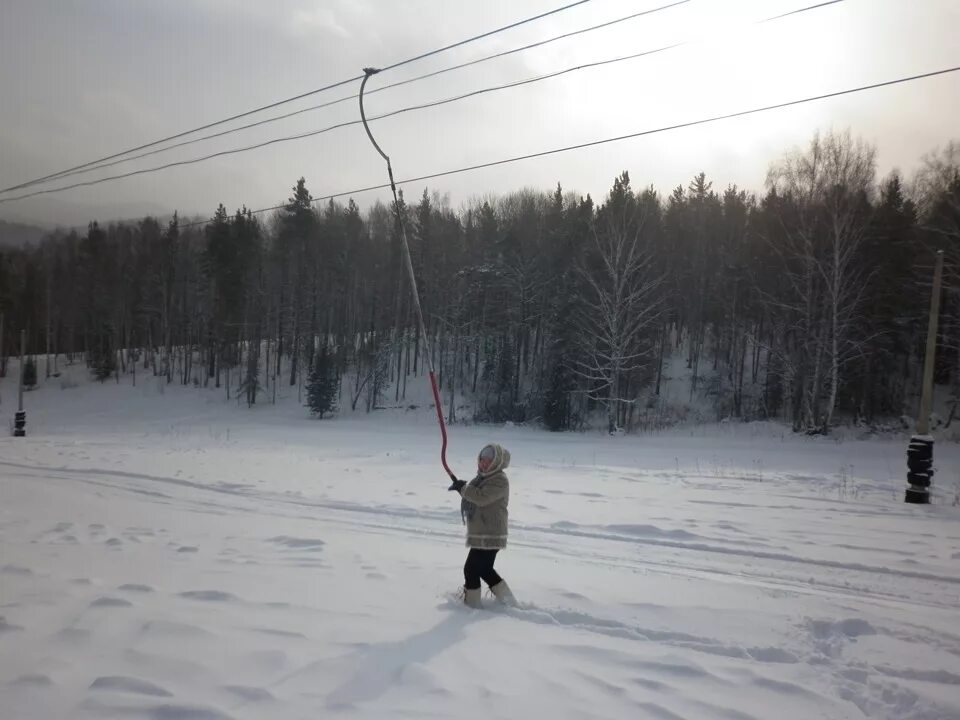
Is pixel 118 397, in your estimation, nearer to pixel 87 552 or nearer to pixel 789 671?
pixel 87 552

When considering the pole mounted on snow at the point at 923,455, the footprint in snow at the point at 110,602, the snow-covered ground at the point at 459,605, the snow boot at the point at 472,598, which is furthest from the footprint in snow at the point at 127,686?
the pole mounted on snow at the point at 923,455

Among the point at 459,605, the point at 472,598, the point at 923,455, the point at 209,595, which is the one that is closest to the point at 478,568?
the point at 472,598

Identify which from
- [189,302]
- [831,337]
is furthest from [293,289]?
[831,337]

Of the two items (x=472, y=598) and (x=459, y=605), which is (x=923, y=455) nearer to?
(x=472, y=598)

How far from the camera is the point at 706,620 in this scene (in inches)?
198

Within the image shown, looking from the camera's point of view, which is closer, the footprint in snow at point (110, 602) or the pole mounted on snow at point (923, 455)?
the footprint in snow at point (110, 602)

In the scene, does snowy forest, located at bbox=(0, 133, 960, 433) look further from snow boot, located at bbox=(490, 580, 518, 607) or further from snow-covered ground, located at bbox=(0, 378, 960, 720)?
snow boot, located at bbox=(490, 580, 518, 607)

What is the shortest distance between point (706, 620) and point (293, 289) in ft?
155

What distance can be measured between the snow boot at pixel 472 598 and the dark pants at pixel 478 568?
3cm

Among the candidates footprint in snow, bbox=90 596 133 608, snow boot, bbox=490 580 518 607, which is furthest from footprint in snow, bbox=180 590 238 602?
snow boot, bbox=490 580 518 607

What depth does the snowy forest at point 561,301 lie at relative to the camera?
2703 cm

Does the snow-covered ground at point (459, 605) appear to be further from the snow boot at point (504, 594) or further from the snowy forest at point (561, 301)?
the snowy forest at point (561, 301)

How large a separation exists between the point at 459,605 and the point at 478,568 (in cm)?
42

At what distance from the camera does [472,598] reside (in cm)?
540
